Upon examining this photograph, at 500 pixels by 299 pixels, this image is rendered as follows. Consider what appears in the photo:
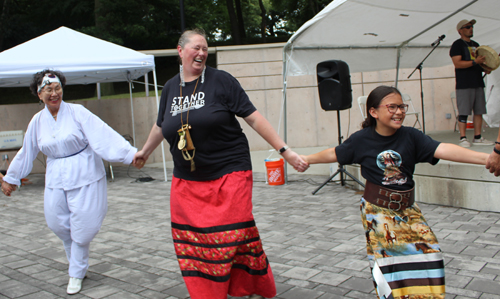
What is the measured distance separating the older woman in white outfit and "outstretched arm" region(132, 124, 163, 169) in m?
0.11

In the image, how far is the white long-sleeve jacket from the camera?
3693 mm

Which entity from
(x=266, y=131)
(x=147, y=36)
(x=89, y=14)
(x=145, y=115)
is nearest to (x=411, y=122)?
(x=145, y=115)

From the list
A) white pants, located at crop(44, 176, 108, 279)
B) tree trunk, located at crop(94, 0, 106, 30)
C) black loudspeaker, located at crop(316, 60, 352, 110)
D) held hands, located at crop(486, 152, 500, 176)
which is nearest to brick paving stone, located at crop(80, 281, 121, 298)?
white pants, located at crop(44, 176, 108, 279)

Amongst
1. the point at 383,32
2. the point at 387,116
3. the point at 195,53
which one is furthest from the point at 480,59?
the point at 195,53

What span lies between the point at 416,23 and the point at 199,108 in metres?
6.12

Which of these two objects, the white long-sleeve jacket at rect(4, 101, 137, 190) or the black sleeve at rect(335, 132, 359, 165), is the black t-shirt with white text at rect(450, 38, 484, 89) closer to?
the black sleeve at rect(335, 132, 359, 165)

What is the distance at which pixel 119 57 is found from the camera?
8812mm

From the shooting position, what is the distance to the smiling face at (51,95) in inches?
147

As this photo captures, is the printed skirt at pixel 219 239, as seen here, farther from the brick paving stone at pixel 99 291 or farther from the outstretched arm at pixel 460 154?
the outstretched arm at pixel 460 154

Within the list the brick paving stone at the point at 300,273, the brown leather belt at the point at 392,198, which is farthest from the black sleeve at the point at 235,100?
the brick paving stone at the point at 300,273

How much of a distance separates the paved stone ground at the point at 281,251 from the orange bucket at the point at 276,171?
100 cm

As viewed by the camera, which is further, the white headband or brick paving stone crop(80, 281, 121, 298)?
the white headband

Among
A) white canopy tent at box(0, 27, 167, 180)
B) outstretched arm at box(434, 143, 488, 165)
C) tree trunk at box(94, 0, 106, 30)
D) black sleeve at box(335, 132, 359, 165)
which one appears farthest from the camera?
tree trunk at box(94, 0, 106, 30)

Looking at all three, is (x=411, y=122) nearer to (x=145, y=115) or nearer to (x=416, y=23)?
(x=416, y=23)
